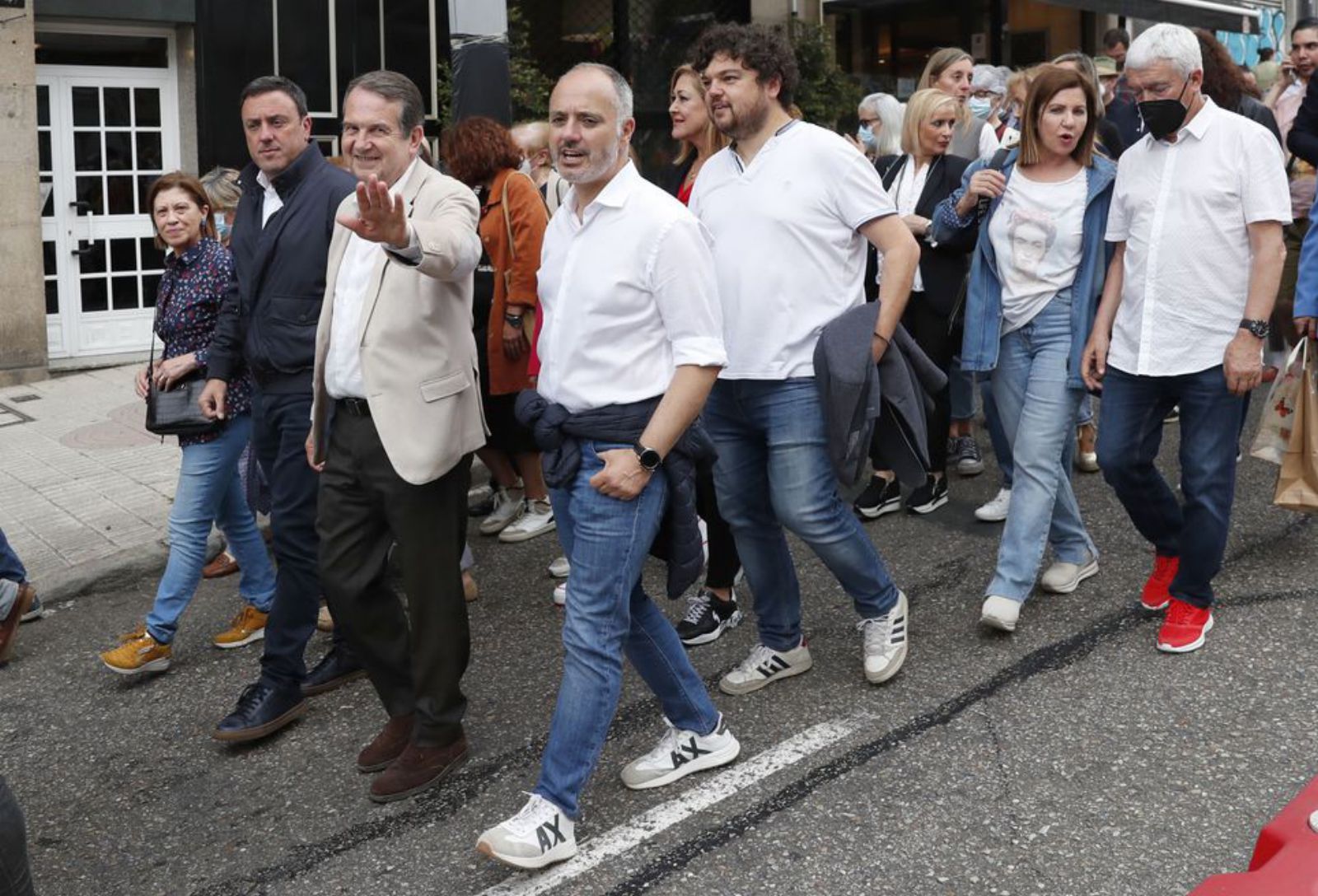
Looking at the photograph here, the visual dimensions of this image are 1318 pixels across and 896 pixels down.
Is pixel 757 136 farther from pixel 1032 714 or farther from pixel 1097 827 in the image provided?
pixel 1097 827

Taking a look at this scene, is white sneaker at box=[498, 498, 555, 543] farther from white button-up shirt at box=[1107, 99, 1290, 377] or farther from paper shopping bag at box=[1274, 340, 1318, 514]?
paper shopping bag at box=[1274, 340, 1318, 514]

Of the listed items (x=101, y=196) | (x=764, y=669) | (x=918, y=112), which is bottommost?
(x=764, y=669)

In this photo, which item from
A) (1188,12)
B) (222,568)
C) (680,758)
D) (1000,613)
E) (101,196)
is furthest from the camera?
(1188,12)

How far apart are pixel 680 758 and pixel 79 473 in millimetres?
5159

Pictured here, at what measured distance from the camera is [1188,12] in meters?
16.2

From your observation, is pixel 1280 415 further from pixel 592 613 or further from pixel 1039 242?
pixel 592 613

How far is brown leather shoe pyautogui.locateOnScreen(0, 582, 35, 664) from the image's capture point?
5.19 m

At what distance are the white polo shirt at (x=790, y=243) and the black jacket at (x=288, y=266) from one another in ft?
3.89

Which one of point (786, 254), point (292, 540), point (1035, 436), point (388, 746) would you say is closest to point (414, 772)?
point (388, 746)

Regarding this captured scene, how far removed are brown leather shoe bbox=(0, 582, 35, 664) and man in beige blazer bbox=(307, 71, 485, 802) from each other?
1.84m

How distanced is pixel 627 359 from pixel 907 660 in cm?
167

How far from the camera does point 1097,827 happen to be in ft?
11.5

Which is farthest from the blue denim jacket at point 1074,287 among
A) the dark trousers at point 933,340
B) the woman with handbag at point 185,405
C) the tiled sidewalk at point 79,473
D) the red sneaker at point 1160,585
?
the tiled sidewalk at point 79,473

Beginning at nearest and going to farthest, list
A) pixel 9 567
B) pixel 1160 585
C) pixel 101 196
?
pixel 1160 585 → pixel 9 567 → pixel 101 196
